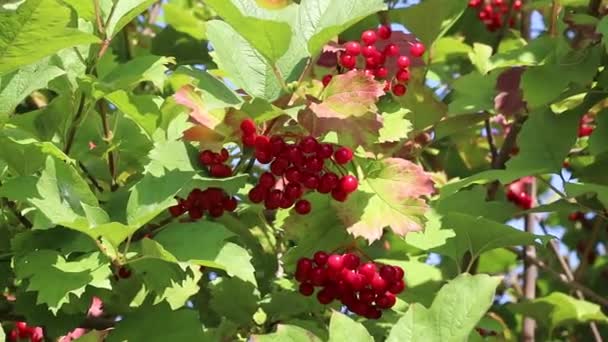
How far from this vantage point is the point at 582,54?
6.05ft

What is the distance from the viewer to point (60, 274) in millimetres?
1372

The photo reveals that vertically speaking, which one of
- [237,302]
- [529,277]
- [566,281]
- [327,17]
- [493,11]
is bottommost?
[529,277]

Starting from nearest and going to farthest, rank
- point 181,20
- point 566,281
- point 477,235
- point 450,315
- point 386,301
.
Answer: point 450,315 → point 386,301 → point 477,235 → point 566,281 → point 181,20

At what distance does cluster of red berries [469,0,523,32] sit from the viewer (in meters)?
2.91

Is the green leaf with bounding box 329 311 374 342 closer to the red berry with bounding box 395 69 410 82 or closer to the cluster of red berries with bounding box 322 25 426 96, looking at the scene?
the cluster of red berries with bounding box 322 25 426 96

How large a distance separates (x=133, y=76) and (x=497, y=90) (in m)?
0.84

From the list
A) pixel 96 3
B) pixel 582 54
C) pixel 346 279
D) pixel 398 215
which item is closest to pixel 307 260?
pixel 346 279

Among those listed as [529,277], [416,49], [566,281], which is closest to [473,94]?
[416,49]

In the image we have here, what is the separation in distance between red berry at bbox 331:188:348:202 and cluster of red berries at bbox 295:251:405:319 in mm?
113

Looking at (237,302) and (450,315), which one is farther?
(237,302)

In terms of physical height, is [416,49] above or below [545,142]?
above

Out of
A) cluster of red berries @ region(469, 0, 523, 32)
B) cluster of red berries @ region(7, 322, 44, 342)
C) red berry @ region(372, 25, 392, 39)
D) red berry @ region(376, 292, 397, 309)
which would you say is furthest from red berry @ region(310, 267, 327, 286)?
cluster of red berries @ region(469, 0, 523, 32)

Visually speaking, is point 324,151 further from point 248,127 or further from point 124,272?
point 124,272

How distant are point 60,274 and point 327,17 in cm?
52
